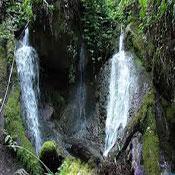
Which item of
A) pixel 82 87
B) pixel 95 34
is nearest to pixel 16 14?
pixel 95 34

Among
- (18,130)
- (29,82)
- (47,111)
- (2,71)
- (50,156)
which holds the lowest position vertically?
(50,156)

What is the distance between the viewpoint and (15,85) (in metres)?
8.57

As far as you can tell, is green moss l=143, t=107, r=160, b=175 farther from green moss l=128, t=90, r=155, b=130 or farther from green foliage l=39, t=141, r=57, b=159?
green foliage l=39, t=141, r=57, b=159

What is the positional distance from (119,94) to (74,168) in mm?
2590

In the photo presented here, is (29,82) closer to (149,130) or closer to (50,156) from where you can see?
(50,156)

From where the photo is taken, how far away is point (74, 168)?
704 cm

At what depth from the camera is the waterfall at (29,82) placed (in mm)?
8734

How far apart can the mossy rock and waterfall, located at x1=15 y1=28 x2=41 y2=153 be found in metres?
1.31

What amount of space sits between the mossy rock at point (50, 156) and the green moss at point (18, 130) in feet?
0.49

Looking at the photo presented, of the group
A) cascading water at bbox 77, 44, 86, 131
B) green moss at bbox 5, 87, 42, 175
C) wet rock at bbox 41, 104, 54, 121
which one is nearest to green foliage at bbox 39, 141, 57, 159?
green moss at bbox 5, 87, 42, 175

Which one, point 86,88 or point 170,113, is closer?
point 170,113

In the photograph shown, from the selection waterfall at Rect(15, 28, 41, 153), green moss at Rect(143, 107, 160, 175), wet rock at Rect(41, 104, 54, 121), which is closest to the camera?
green moss at Rect(143, 107, 160, 175)

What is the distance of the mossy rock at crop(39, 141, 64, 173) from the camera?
7.11 metres

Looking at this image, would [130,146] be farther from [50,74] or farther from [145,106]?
[50,74]
